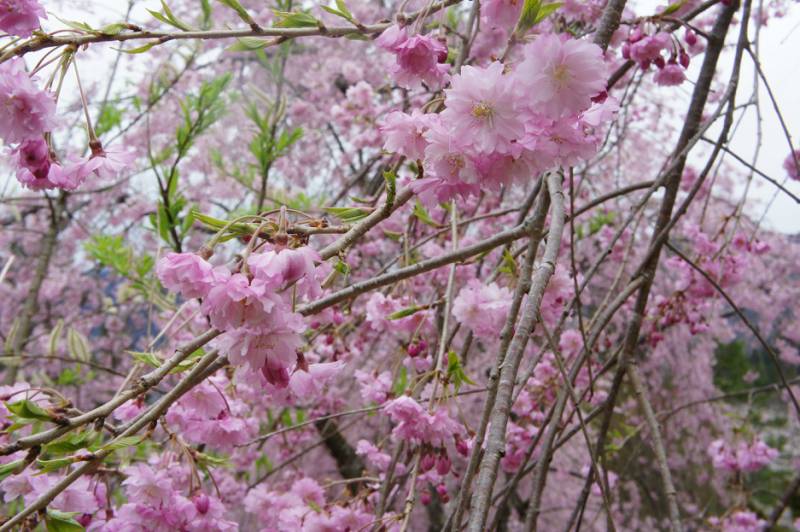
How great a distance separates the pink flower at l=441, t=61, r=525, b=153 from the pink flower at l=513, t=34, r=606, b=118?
0.02 m

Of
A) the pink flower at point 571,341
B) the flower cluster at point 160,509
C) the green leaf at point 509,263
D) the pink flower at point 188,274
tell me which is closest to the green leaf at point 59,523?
the flower cluster at point 160,509

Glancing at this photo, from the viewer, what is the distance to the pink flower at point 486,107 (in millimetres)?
758

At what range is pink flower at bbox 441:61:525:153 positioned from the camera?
76cm

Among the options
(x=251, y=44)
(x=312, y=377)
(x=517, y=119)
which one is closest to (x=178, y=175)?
(x=251, y=44)

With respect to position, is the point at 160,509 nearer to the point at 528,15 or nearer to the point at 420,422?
the point at 420,422

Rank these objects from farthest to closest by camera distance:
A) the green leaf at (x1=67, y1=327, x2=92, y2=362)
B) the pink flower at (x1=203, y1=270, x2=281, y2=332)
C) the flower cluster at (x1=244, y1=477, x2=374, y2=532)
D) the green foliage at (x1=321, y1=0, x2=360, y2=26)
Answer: the green leaf at (x1=67, y1=327, x2=92, y2=362) < the flower cluster at (x1=244, y1=477, x2=374, y2=532) < the green foliage at (x1=321, y1=0, x2=360, y2=26) < the pink flower at (x1=203, y1=270, x2=281, y2=332)

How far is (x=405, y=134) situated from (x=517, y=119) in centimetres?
21

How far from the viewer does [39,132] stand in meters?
0.86

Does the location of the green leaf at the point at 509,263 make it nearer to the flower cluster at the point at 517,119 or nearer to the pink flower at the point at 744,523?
the flower cluster at the point at 517,119

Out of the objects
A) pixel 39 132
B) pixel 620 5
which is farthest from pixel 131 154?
pixel 620 5

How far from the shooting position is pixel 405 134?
92 cm

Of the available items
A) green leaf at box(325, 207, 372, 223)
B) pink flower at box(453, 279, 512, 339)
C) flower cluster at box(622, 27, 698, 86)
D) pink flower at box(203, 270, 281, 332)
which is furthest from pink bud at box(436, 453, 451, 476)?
flower cluster at box(622, 27, 698, 86)

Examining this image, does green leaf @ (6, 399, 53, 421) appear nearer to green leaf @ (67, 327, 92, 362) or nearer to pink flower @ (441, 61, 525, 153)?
pink flower @ (441, 61, 525, 153)

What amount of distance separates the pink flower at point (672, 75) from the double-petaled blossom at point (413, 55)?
1314 mm
